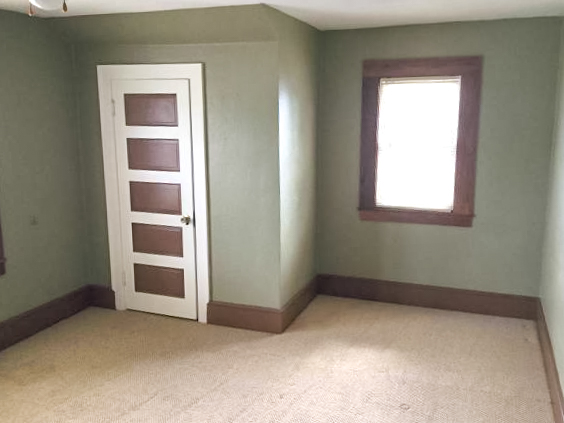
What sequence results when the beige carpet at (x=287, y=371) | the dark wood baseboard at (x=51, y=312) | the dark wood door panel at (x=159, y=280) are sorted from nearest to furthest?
the beige carpet at (x=287, y=371)
the dark wood baseboard at (x=51, y=312)
the dark wood door panel at (x=159, y=280)

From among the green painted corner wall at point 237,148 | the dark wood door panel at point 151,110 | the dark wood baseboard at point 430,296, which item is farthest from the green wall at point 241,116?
the dark wood baseboard at point 430,296

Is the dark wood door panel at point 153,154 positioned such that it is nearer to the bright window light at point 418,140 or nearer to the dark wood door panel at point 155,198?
the dark wood door panel at point 155,198

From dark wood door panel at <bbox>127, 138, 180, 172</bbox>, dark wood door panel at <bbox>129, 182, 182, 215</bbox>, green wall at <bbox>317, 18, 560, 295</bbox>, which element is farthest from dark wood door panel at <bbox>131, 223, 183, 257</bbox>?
green wall at <bbox>317, 18, 560, 295</bbox>

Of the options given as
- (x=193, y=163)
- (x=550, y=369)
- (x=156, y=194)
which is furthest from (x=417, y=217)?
(x=156, y=194)

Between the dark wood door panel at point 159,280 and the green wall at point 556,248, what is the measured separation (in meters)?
2.63

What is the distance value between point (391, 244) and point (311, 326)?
1.01 metres

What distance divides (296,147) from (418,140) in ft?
3.30

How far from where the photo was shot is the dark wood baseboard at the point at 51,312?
12.3 feet

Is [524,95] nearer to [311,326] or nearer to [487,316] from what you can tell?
[487,316]

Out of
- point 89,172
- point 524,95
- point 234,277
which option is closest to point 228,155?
point 234,277

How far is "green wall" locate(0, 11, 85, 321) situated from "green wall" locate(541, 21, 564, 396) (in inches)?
139

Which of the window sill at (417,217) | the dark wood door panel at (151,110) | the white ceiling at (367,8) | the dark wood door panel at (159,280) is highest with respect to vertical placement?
the white ceiling at (367,8)

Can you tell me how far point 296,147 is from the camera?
4.05 metres

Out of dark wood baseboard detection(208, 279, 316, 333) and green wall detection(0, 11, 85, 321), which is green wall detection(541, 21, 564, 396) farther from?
green wall detection(0, 11, 85, 321)
